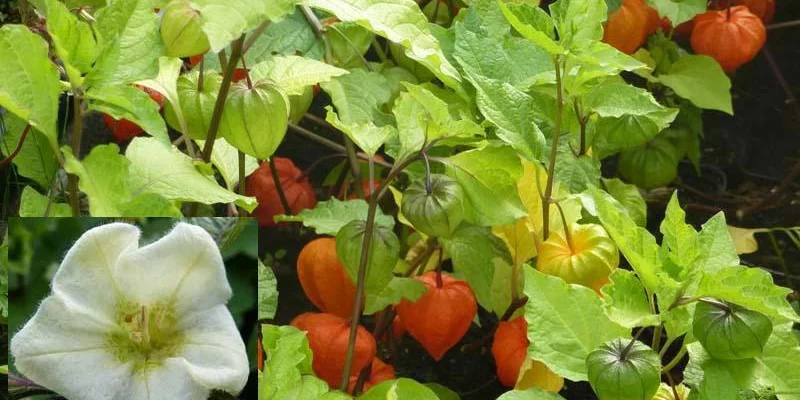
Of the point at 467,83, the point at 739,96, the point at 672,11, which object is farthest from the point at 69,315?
the point at 739,96

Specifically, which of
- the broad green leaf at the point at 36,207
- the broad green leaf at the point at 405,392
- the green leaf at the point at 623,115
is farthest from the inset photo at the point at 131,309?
the green leaf at the point at 623,115

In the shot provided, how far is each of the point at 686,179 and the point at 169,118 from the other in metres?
1.26

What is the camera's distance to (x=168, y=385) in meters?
0.57

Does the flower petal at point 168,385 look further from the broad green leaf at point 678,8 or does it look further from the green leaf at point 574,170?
the broad green leaf at point 678,8

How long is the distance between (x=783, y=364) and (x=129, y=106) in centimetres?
46

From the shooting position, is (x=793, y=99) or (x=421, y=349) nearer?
(x=421, y=349)

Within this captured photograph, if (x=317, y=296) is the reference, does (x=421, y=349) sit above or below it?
below

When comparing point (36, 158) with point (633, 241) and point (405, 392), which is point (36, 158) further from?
point (633, 241)

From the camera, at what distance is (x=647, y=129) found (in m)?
1.09

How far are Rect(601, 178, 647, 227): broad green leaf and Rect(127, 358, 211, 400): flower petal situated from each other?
0.60 metres

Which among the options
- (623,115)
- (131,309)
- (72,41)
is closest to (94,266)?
(131,309)

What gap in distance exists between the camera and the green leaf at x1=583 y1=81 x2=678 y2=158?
943 mm

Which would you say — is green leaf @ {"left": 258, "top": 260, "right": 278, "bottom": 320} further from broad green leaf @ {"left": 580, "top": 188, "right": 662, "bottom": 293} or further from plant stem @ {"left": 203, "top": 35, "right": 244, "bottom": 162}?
broad green leaf @ {"left": 580, "top": 188, "right": 662, "bottom": 293}

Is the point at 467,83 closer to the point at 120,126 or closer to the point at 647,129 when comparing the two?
the point at 647,129
